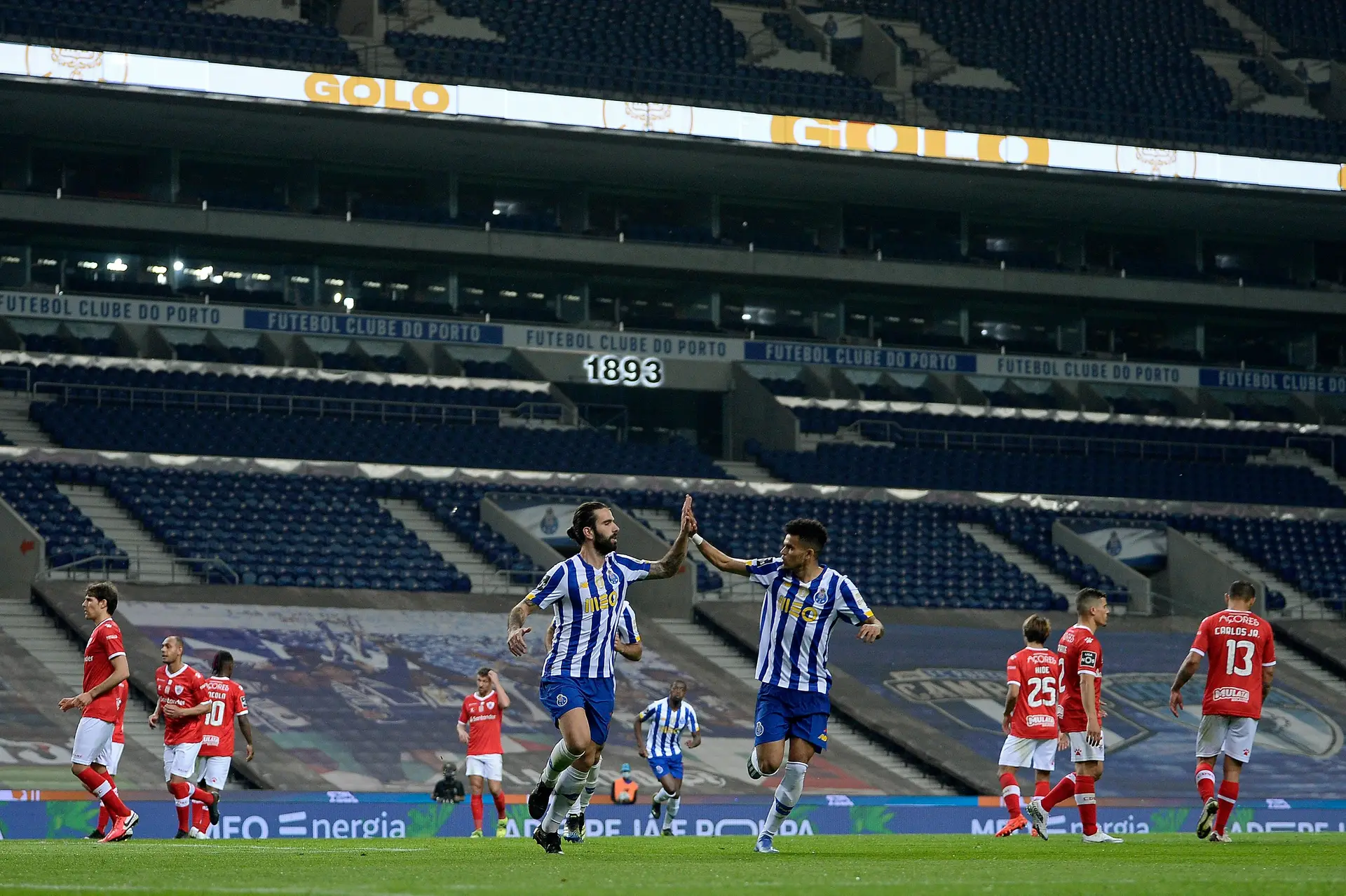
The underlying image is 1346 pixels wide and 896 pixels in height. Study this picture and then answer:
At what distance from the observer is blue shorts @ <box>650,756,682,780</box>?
23.5 metres

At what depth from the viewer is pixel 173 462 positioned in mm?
38812

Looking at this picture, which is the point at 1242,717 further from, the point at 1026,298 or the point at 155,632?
the point at 1026,298

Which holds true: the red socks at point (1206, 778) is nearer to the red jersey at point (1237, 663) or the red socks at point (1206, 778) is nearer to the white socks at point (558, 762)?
the red jersey at point (1237, 663)

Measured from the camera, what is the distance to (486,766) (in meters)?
22.9

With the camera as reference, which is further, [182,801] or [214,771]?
[214,771]

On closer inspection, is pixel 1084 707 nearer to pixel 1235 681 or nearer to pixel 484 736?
pixel 1235 681

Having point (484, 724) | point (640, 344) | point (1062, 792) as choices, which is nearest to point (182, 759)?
point (484, 724)

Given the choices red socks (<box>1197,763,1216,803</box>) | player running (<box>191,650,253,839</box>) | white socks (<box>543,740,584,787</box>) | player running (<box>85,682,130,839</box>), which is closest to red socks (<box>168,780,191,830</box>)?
player running (<box>191,650,253,839</box>)

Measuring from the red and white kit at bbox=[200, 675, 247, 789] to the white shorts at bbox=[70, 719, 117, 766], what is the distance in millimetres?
3771

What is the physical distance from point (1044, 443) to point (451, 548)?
58.2 ft

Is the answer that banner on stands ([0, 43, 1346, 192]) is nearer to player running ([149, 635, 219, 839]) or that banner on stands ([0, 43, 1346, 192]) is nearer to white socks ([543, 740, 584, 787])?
player running ([149, 635, 219, 839])

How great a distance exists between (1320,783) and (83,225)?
1141 inches

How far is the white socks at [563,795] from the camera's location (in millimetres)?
13469

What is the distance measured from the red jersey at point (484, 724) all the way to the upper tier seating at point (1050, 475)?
22.5 metres
